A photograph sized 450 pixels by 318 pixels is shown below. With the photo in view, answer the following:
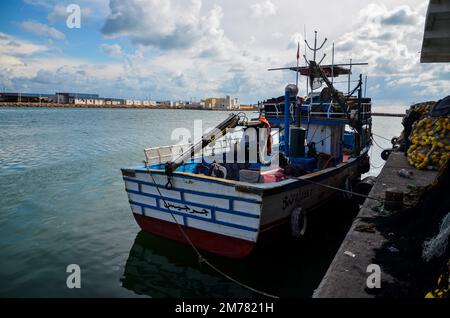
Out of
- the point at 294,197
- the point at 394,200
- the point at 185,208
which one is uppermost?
the point at 394,200

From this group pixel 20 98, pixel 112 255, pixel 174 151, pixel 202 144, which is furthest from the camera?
pixel 20 98

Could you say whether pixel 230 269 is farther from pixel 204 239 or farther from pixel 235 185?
pixel 235 185

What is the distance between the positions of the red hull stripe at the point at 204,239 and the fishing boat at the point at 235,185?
0.03 metres

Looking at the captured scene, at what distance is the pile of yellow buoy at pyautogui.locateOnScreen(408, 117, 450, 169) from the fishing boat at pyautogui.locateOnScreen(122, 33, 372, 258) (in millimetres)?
3206

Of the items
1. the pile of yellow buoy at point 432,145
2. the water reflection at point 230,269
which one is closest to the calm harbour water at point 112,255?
the water reflection at point 230,269

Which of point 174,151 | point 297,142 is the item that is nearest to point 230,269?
point 174,151

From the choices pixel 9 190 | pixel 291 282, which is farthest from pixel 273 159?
pixel 9 190

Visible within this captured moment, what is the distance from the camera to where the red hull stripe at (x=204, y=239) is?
26.1ft

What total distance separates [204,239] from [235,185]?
6.45 feet

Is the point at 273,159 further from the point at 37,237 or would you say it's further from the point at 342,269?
the point at 37,237

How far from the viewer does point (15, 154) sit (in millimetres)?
24250

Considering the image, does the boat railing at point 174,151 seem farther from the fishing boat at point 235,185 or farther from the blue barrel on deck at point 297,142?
the blue barrel on deck at point 297,142

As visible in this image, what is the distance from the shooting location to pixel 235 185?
24.6 ft
